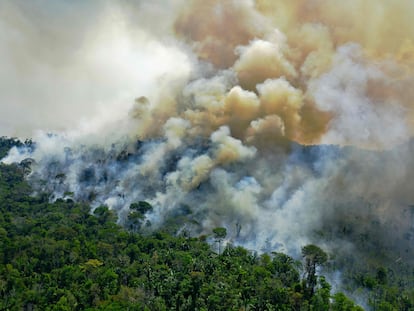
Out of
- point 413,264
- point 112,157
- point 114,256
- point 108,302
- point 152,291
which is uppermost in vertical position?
point 112,157

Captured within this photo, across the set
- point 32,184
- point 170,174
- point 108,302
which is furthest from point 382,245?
point 32,184

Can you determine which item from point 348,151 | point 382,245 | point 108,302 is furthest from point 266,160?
point 108,302

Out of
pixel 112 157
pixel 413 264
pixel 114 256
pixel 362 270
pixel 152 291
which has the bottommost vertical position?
pixel 152 291

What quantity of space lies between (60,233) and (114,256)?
45.7 ft

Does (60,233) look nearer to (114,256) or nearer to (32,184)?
(114,256)

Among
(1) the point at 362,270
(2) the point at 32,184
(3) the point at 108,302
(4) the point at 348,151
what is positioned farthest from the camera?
(2) the point at 32,184

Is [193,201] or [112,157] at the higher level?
[112,157]

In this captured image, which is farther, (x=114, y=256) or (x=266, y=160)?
(x=266, y=160)

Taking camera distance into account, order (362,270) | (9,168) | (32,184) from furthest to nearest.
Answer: (9,168) → (32,184) → (362,270)

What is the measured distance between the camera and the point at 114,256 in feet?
280

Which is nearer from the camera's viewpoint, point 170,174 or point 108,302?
point 108,302

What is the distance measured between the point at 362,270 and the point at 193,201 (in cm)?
4855

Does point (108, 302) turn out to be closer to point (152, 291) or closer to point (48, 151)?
point (152, 291)

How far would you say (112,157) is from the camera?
15025cm
